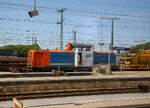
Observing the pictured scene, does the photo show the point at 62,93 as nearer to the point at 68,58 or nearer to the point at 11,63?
the point at 68,58

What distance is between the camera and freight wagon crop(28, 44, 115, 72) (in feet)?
74.0

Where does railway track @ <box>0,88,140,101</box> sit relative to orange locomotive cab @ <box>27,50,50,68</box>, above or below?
below

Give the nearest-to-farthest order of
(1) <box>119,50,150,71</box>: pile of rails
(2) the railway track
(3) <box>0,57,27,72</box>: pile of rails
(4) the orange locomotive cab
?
(2) the railway track < (4) the orange locomotive cab < (3) <box>0,57,27,72</box>: pile of rails < (1) <box>119,50,150,71</box>: pile of rails

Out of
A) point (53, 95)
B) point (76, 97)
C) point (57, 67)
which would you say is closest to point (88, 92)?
point (76, 97)

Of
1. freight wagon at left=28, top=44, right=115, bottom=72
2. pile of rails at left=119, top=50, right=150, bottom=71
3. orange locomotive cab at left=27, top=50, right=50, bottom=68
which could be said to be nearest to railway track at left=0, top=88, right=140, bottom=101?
freight wagon at left=28, top=44, right=115, bottom=72

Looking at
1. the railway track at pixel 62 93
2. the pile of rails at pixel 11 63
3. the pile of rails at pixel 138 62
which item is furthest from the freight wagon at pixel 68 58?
the railway track at pixel 62 93

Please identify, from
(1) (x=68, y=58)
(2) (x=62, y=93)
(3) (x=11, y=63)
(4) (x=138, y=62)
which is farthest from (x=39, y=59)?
(4) (x=138, y=62)

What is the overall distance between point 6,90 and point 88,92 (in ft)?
17.2

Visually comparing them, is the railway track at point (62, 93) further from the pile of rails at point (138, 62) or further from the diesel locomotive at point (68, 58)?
the pile of rails at point (138, 62)

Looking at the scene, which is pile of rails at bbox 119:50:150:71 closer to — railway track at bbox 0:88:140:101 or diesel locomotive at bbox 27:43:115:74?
diesel locomotive at bbox 27:43:115:74

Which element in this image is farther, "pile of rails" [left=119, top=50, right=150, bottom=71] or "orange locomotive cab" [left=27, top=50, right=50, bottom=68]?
"pile of rails" [left=119, top=50, right=150, bottom=71]

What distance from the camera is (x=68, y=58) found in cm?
2344

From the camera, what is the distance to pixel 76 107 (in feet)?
27.6

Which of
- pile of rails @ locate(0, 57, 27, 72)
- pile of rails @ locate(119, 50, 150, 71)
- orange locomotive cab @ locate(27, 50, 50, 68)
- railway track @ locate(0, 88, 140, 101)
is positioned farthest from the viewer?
pile of rails @ locate(119, 50, 150, 71)
